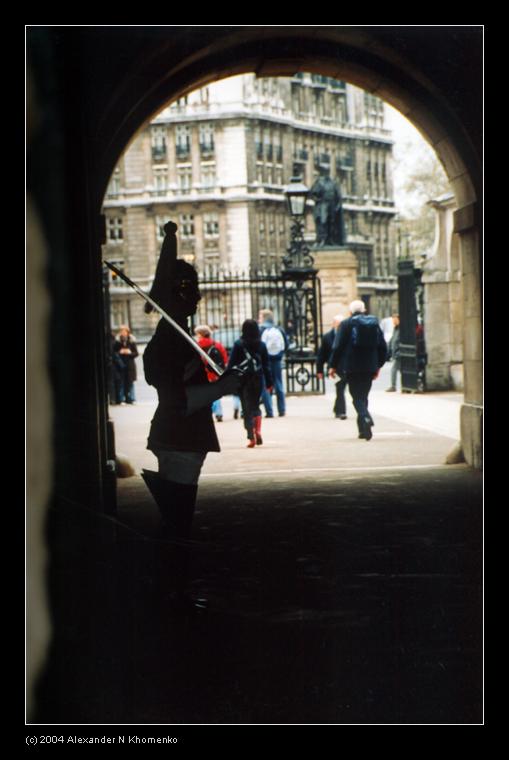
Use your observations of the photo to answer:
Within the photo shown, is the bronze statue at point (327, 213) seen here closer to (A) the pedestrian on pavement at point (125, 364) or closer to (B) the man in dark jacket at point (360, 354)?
(A) the pedestrian on pavement at point (125, 364)

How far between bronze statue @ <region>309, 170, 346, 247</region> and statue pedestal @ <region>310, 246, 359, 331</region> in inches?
60.6

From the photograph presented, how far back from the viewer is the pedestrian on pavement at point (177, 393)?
6746 mm

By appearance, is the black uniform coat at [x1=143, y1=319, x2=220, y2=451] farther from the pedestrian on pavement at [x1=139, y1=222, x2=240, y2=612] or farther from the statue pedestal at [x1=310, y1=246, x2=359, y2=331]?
the statue pedestal at [x1=310, y1=246, x2=359, y2=331]

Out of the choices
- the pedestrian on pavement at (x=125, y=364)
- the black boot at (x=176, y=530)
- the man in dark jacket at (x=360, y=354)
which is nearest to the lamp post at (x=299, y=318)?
the pedestrian on pavement at (x=125, y=364)

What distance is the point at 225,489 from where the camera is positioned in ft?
39.6

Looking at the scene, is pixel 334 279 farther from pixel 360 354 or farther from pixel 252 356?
pixel 252 356

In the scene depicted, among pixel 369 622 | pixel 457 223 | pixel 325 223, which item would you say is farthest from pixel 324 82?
pixel 369 622

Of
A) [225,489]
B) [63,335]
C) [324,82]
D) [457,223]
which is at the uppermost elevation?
[324,82]

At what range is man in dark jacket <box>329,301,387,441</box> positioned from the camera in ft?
54.3

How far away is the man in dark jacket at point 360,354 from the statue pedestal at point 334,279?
53.9 feet

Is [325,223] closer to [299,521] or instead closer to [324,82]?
[299,521]

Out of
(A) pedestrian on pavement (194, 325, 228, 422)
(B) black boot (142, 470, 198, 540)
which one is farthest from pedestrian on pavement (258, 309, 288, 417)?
(B) black boot (142, 470, 198, 540)

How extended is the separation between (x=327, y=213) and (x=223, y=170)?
120ft

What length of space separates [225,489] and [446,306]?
45.3 ft
